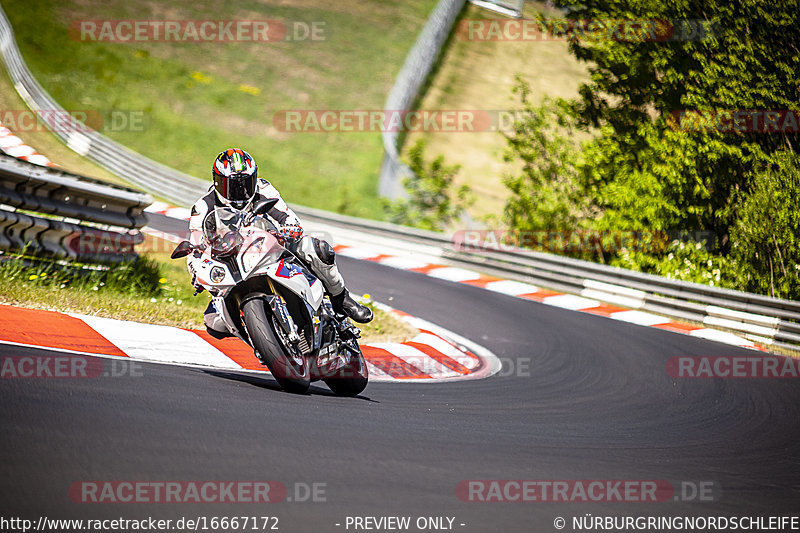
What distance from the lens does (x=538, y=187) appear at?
2183 centimetres

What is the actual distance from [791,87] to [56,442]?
1731 centimetres

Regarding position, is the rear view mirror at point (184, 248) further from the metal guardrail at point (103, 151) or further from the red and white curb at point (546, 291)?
the metal guardrail at point (103, 151)

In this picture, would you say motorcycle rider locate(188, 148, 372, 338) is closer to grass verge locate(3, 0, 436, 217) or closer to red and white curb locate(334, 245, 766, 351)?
red and white curb locate(334, 245, 766, 351)

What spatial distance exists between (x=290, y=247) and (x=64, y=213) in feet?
10.4

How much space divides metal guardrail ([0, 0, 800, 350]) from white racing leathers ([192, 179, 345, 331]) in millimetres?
9240

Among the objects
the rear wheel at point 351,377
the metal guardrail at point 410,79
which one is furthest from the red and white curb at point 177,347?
the metal guardrail at point 410,79

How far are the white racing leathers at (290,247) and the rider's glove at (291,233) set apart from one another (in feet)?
0.15

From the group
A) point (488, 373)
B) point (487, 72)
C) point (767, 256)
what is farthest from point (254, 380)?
point (487, 72)

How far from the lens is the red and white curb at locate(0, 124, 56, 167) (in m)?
22.7

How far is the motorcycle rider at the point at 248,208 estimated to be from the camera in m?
5.50

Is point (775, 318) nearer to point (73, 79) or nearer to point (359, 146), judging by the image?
point (359, 146)

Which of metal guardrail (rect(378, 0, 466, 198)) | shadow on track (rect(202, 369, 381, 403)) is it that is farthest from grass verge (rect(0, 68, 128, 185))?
shadow on track (rect(202, 369, 381, 403))

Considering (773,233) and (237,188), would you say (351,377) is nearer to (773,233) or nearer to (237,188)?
(237,188)

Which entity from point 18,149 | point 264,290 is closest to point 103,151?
point 18,149
